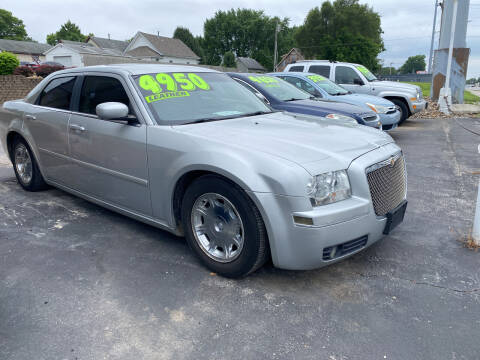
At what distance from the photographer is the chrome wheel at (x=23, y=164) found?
5.11m

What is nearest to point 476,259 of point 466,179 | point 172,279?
point 172,279

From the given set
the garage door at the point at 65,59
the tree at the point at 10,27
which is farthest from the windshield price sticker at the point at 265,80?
the tree at the point at 10,27

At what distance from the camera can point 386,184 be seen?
3.09 meters

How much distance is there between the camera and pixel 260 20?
83.7m

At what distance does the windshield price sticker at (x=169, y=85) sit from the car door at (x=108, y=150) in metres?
0.19

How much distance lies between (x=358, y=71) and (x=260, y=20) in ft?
255

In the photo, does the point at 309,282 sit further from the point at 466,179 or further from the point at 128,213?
the point at 466,179

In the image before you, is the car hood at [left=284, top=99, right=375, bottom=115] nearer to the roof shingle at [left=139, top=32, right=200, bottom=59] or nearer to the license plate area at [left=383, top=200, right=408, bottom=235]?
the license plate area at [left=383, top=200, right=408, bottom=235]

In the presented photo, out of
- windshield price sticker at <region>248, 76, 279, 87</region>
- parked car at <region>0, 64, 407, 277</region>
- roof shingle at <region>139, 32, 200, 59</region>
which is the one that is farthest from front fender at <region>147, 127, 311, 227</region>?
roof shingle at <region>139, 32, 200, 59</region>

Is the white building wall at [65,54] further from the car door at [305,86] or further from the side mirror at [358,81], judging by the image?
the car door at [305,86]

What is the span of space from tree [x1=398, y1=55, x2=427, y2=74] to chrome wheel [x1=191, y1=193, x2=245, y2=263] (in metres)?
152

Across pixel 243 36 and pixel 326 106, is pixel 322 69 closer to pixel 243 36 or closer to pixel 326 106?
pixel 326 106

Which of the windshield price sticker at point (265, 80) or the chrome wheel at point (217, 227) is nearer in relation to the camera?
the chrome wheel at point (217, 227)

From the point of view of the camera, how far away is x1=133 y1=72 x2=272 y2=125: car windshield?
11.6 ft
